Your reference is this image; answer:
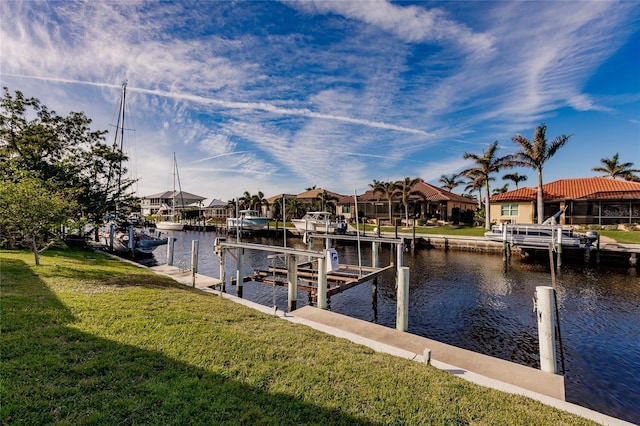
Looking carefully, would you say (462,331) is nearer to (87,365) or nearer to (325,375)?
(325,375)

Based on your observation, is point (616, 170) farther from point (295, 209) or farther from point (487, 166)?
point (295, 209)

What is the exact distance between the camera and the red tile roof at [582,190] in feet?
105

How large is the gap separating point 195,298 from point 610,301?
18.2 m

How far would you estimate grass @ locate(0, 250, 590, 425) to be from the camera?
3.76m

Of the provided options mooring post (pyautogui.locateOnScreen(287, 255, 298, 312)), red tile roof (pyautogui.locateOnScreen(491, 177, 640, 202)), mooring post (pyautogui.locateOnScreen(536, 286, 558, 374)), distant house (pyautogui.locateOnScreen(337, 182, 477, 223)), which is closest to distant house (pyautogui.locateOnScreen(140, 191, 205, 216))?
distant house (pyautogui.locateOnScreen(337, 182, 477, 223))

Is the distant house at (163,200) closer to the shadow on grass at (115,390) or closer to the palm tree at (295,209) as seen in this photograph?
the palm tree at (295,209)

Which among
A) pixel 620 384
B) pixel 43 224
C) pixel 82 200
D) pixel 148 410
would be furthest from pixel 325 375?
pixel 82 200

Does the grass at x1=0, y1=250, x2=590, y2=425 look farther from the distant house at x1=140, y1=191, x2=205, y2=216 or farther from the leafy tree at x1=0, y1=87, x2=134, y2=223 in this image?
the distant house at x1=140, y1=191, x2=205, y2=216

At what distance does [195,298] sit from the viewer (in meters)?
9.18

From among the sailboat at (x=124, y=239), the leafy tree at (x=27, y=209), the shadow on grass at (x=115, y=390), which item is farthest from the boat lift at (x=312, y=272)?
the sailboat at (x=124, y=239)

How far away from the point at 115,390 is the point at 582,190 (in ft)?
150

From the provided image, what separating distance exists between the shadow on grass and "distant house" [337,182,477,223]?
134ft

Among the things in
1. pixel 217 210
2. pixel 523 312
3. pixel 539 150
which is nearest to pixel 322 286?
pixel 523 312

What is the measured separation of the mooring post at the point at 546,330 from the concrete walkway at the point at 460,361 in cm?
43
